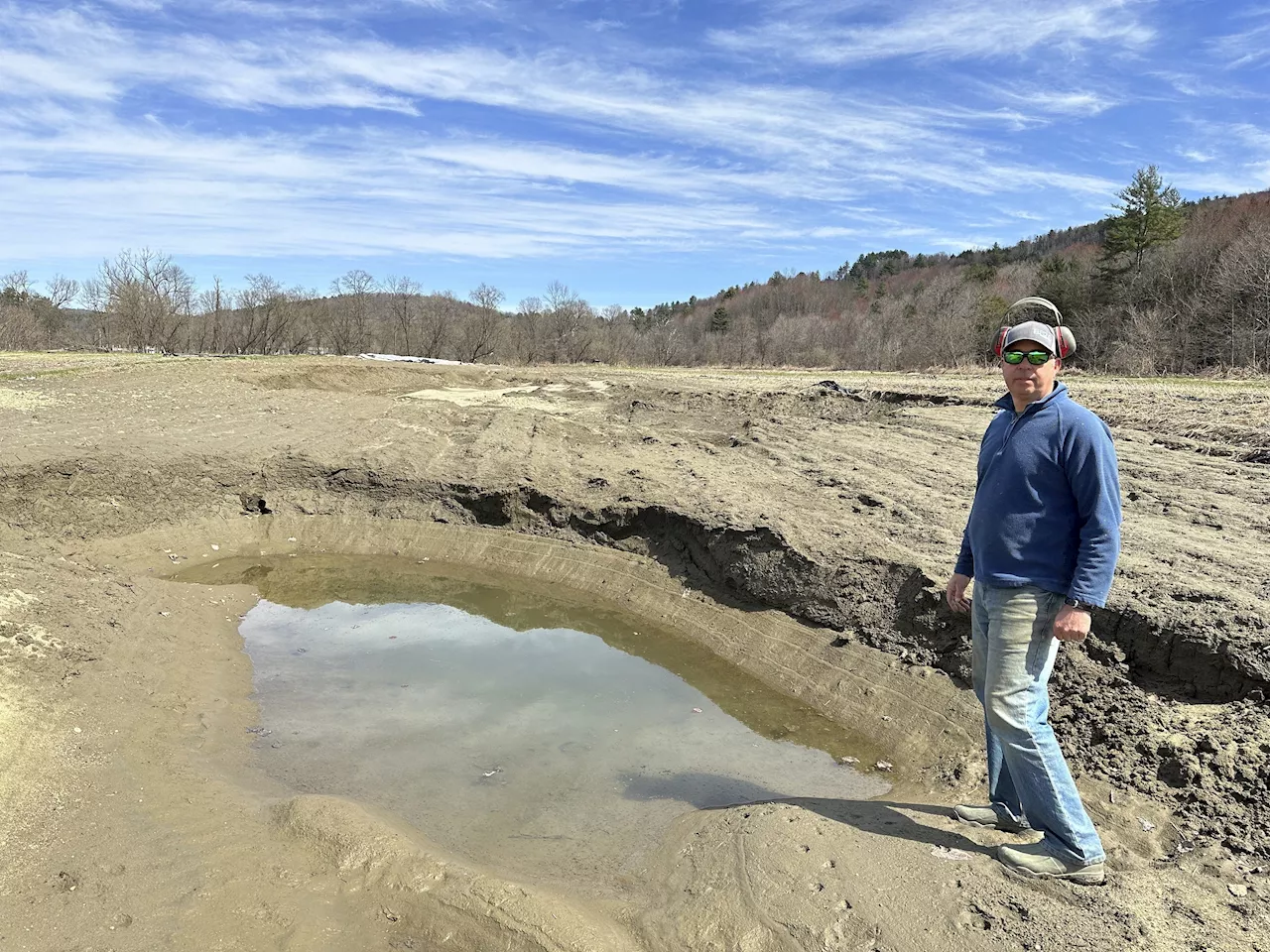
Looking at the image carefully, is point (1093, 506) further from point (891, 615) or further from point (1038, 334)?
point (891, 615)

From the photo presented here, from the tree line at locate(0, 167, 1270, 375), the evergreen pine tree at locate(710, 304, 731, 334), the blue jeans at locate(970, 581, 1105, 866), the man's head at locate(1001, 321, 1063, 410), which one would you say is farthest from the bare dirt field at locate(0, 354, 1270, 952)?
the evergreen pine tree at locate(710, 304, 731, 334)

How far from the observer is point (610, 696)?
20.2ft

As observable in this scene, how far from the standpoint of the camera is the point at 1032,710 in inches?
120

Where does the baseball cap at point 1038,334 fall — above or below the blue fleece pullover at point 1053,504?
above

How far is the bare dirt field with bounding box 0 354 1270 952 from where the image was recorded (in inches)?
125

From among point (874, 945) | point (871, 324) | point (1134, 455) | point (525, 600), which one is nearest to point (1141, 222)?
point (871, 324)

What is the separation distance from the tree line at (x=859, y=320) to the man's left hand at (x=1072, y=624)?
26.4 meters

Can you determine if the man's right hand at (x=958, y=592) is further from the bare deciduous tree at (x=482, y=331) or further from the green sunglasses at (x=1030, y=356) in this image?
the bare deciduous tree at (x=482, y=331)

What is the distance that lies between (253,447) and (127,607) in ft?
16.2

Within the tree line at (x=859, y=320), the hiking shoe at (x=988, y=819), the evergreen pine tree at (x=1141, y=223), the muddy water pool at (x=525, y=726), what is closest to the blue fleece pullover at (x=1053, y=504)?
the hiking shoe at (x=988, y=819)

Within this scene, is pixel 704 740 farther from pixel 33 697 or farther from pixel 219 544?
pixel 219 544

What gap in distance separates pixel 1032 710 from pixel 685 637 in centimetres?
444

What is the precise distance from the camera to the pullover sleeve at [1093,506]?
275 cm

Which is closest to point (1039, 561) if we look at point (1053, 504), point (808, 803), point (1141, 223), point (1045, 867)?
point (1053, 504)
